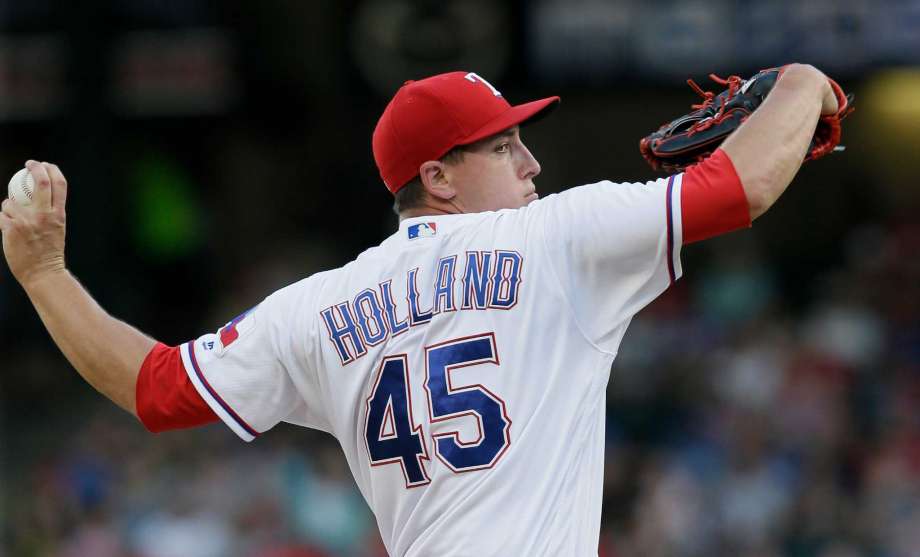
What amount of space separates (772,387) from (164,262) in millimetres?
5854

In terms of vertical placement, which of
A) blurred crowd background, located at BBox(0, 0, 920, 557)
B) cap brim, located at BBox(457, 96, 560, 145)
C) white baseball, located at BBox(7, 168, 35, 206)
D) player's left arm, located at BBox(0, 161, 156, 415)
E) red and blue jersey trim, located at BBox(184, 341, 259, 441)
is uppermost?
cap brim, located at BBox(457, 96, 560, 145)

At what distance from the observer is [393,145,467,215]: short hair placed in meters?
2.78

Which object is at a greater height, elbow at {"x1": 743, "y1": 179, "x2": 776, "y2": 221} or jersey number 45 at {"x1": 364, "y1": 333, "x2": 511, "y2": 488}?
elbow at {"x1": 743, "y1": 179, "x2": 776, "y2": 221}

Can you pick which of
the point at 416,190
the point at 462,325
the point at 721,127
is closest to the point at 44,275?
the point at 416,190

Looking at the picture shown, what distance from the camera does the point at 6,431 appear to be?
10656 mm

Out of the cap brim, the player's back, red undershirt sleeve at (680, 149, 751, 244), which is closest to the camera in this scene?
red undershirt sleeve at (680, 149, 751, 244)

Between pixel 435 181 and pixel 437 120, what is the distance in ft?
0.41

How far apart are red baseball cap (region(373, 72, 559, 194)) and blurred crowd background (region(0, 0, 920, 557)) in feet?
16.3

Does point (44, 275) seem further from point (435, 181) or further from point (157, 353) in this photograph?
point (435, 181)

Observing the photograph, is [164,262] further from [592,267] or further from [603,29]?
[592,267]

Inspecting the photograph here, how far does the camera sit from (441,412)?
8.26 ft

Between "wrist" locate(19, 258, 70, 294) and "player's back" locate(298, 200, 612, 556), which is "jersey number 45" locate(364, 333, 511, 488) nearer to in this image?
"player's back" locate(298, 200, 612, 556)

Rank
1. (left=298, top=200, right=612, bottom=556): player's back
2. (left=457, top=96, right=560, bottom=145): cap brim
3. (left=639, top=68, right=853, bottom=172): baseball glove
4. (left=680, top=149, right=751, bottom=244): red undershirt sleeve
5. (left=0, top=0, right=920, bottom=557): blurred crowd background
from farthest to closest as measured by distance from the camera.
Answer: (left=0, top=0, right=920, bottom=557): blurred crowd background → (left=457, top=96, right=560, bottom=145): cap brim → (left=639, top=68, right=853, bottom=172): baseball glove → (left=298, top=200, right=612, bottom=556): player's back → (left=680, top=149, right=751, bottom=244): red undershirt sleeve

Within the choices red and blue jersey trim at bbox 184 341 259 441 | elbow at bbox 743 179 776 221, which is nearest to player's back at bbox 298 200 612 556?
red and blue jersey trim at bbox 184 341 259 441
